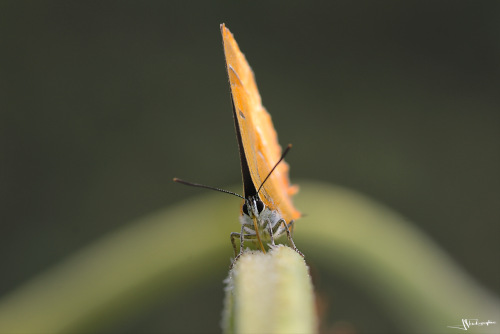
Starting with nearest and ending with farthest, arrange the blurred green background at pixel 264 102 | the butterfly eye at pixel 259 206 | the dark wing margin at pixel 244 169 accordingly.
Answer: the dark wing margin at pixel 244 169 → the butterfly eye at pixel 259 206 → the blurred green background at pixel 264 102

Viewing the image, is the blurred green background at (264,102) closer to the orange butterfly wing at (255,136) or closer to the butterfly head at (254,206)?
the orange butterfly wing at (255,136)

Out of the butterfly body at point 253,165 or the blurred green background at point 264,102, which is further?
the blurred green background at point 264,102

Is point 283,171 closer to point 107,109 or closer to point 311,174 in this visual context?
point 311,174

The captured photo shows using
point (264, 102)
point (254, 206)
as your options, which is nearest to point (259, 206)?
point (254, 206)

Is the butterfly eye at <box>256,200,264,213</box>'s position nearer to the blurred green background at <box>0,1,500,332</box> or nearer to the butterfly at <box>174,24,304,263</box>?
the butterfly at <box>174,24,304,263</box>

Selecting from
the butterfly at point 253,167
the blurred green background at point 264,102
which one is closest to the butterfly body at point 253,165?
the butterfly at point 253,167

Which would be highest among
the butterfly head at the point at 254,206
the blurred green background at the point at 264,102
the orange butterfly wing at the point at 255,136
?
the blurred green background at the point at 264,102

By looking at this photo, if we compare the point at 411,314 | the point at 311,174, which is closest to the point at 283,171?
the point at 411,314

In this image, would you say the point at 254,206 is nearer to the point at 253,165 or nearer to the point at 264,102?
the point at 253,165
